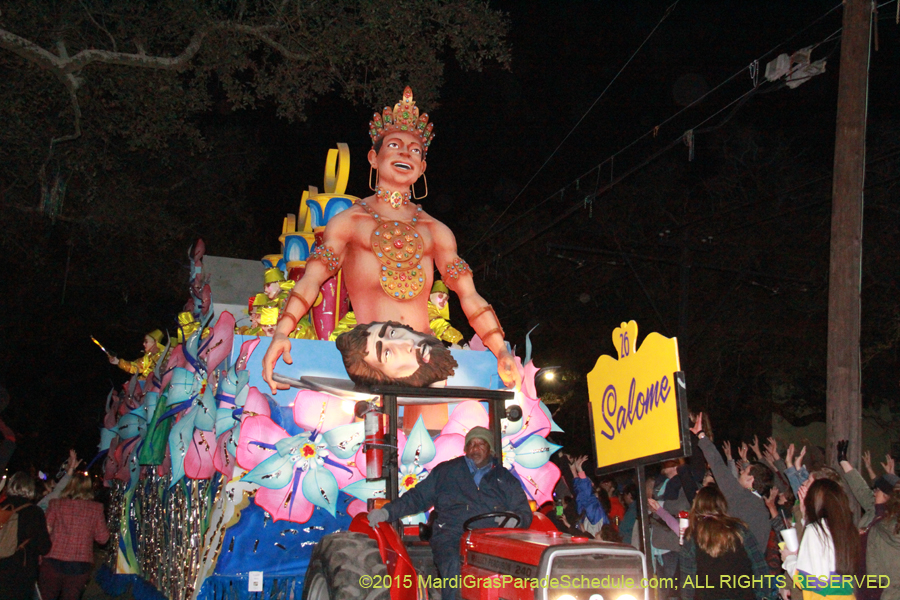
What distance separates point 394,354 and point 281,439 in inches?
45.4

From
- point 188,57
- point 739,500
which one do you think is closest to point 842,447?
point 739,500

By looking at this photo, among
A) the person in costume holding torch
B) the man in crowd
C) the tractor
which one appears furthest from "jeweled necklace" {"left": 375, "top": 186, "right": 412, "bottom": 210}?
the man in crowd

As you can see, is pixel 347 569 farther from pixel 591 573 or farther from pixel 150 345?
pixel 150 345

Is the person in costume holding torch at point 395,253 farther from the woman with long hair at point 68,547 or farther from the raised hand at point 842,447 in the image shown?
the woman with long hair at point 68,547

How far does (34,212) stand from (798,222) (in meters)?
16.9

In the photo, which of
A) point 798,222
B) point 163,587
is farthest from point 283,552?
point 798,222

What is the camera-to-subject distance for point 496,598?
173 inches

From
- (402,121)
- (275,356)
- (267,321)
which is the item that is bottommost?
(275,356)

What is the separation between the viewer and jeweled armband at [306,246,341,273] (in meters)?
7.18

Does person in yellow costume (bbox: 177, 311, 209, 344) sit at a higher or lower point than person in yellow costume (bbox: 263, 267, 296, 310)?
lower

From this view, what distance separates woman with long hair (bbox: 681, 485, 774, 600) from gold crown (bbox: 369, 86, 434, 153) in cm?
430

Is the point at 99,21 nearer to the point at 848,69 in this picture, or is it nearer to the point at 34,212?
the point at 34,212

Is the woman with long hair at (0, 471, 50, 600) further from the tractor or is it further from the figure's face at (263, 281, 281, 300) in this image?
the figure's face at (263, 281, 281, 300)

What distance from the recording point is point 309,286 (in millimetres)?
7012
